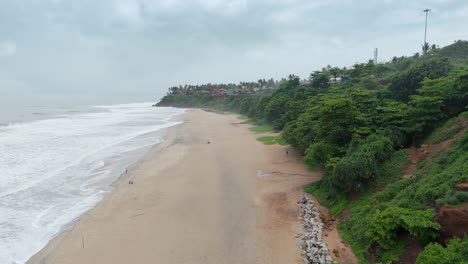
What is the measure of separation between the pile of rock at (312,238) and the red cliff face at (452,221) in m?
3.77

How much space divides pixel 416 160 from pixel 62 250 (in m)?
17.2

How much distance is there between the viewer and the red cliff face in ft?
24.4

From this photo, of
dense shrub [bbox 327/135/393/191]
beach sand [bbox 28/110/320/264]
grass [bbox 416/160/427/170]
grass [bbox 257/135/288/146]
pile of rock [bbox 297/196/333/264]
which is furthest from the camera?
grass [bbox 257/135/288/146]

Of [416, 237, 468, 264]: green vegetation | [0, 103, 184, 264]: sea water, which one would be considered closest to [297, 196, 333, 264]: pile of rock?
[416, 237, 468, 264]: green vegetation

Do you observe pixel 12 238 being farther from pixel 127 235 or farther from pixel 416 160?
pixel 416 160

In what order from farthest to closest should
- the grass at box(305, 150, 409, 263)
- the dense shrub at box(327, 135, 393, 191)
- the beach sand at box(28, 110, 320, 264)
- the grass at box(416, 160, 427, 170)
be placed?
the dense shrub at box(327, 135, 393, 191), the grass at box(416, 160, 427, 170), the beach sand at box(28, 110, 320, 264), the grass at box(305, 150, 409, 263)

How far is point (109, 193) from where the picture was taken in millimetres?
17266

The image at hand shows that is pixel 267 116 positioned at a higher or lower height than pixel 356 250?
higher

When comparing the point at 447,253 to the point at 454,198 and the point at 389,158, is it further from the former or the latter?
the point at 389,158

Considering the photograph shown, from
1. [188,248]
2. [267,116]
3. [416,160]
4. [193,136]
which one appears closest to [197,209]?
[188,248]

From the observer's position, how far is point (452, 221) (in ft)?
25.3

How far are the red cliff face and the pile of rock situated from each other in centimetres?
377

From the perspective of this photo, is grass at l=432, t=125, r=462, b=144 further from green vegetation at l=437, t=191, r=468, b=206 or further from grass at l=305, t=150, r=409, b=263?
green vegetation at l=437, t=191, r=468, b=206

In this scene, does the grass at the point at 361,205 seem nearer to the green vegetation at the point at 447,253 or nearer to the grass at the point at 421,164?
the grass at the point at 421,164
